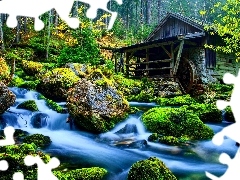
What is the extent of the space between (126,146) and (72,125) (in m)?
1.94

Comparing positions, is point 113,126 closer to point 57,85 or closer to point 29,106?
point 29,106

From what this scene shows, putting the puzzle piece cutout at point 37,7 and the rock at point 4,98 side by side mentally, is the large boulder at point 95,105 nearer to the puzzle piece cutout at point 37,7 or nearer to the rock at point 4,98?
the rock at point 4,98

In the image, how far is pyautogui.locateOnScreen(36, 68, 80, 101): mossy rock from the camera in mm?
10758

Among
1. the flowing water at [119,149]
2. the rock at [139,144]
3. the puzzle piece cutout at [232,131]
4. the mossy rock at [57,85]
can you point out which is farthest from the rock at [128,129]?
the puzzle piece cutout at [232,131]

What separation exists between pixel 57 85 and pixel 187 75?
7146 mm

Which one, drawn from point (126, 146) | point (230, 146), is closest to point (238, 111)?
point (126, 146)

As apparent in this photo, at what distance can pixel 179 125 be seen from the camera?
7.15 metres

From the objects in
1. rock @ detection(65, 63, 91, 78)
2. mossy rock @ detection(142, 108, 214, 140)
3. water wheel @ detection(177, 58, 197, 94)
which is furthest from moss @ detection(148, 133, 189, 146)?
water wheel @ detection(177, 58, 197, 94)

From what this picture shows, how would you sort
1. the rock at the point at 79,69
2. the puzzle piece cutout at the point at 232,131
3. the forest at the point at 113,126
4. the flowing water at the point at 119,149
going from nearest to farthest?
1. the puzzle piece cutout at the point at 232,131
2. the forest at the point at 113,126
3. the flowing water at the point at 119,149
4. the rock at the point at 79,69

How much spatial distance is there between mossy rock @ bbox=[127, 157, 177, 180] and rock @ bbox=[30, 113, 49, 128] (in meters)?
4.17

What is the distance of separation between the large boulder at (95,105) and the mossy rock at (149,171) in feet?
10.3

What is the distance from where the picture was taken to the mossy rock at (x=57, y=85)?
1076 centimetres

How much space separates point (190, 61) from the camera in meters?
14.8

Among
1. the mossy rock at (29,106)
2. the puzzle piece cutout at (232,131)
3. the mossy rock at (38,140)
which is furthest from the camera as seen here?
the mossy rock at (29,106)
